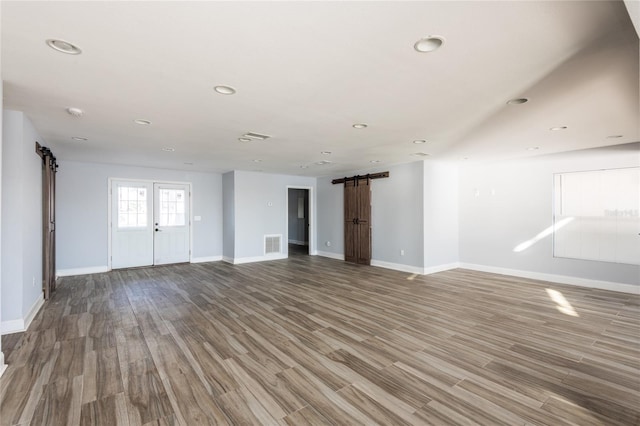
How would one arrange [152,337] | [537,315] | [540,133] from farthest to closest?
[540,133] < [537,315] < [152,337]

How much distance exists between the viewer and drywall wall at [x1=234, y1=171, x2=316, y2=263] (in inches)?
312

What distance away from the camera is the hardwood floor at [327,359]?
79.9 inches

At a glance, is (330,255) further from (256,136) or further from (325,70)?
(325,70)

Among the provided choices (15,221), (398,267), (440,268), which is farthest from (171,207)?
→ (440,268)

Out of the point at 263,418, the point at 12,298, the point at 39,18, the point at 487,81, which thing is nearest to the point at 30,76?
the point at 39,18

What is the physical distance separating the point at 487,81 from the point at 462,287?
157 inches

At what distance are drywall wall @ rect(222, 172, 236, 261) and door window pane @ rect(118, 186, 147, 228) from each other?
1.98m

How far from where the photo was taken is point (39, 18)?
5.56ft

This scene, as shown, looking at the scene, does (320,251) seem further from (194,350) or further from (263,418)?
(263,418)

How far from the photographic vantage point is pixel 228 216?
26.9 feet

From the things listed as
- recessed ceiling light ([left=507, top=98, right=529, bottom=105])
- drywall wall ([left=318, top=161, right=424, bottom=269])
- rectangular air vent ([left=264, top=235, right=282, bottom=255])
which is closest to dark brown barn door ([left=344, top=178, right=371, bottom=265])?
drywall wall ([left=318, top=161, right=424, bottom=269])

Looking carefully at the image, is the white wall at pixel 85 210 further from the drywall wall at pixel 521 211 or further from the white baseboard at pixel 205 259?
the drywall wall at pixel 521 211

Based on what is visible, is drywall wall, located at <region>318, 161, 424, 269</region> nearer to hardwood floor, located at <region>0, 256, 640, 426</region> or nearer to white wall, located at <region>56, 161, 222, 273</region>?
hardwood floor, located at <region>0, 256, 640, 426</region>

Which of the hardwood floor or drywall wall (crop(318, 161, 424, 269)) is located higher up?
drywall wall (crop(318, 161, 424, 269))
